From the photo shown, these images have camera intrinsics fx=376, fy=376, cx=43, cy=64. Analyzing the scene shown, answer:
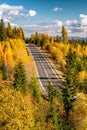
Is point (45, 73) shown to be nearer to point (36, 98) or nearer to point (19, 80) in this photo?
point (19, 80)

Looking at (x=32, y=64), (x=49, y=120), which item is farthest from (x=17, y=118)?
(x=32, y=64)

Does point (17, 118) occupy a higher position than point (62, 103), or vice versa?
point (17, 118)

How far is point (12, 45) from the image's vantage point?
19612 cm

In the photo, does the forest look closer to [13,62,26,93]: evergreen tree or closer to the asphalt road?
[13,62,26,93]: evergreen tree

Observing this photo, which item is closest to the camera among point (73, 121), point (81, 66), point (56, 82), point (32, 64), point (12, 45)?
point (73, 121)

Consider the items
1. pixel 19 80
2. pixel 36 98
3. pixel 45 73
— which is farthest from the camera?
pixel 45 73

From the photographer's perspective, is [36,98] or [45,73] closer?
[36,98]

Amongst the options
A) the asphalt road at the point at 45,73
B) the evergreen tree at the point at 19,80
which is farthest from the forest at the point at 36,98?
the asphalt road at the point at 45,73

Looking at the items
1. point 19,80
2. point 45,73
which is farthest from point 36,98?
A: point 45,73

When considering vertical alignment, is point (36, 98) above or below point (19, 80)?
below

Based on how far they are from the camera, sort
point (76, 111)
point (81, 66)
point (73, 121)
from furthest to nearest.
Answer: point (81, 66) < point (76, 111) < point (73, 121)

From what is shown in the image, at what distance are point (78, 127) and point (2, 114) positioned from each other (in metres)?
41.3

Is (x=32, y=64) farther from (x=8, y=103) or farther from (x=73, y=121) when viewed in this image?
(x=8, y=103)

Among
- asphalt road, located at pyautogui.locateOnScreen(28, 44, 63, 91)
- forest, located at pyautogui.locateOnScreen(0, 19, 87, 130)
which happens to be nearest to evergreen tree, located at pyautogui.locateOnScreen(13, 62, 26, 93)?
forest, located at pyautogui.locateOnScreen(0, 19, 87, 130)
